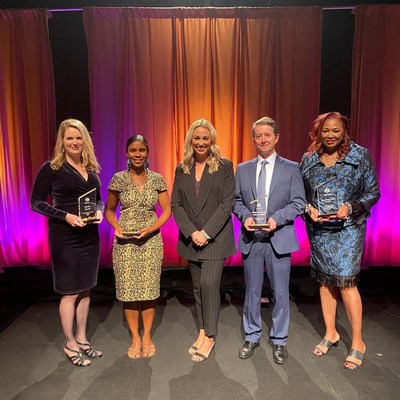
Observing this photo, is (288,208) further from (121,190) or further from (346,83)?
(346,83)

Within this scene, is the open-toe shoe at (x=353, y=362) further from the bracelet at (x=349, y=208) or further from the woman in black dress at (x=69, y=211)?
the woman in black dress at (x=69, y=211)

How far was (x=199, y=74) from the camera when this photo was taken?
4.48 metres

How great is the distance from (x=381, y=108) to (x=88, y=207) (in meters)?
3.61

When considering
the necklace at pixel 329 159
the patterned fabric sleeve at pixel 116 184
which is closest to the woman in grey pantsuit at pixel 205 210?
the patterned fabric sleeve at pixel 116 184

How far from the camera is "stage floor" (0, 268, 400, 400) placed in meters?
2.56

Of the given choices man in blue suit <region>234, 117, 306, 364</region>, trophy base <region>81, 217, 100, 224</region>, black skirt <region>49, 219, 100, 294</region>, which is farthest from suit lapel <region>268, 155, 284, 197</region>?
black skirt <region>49, 219, 100, 294</region>

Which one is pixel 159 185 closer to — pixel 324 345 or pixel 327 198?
pixel 327 198

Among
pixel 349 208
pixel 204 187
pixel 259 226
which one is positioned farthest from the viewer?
pixel 204 187

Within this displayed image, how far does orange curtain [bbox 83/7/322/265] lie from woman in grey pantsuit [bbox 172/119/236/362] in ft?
5.92

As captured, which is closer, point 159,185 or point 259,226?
point 259,226

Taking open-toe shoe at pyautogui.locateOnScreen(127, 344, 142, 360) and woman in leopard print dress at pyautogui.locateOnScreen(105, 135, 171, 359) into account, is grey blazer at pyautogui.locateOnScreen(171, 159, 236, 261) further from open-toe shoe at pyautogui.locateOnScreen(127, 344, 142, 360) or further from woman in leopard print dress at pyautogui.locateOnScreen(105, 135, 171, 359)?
open-toe shoe at pyautogui.locateOnScreen(127, 344, 142, 360)

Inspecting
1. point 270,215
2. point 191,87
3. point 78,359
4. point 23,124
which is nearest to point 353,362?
point 270,215

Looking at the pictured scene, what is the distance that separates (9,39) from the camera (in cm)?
443

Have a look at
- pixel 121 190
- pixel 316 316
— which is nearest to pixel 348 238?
pixel 316 316
